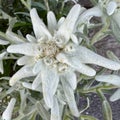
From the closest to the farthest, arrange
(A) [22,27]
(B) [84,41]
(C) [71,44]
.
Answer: (C) [71,44]
(B) [84,41]
(A) [22,27]

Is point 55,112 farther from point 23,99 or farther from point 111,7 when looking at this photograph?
point 111,7

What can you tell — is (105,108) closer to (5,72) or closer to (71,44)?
(71,44)

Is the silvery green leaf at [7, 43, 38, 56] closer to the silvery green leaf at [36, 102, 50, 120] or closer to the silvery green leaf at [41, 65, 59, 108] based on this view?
the silvery green leaf at [41, 65, 59, 108]

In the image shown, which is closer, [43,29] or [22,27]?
[43,29]

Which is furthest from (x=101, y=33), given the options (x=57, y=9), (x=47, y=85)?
(x=57, y=9)

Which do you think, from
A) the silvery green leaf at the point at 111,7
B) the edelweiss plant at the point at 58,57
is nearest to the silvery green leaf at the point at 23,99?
the edelweiss plant at the point at 58,57

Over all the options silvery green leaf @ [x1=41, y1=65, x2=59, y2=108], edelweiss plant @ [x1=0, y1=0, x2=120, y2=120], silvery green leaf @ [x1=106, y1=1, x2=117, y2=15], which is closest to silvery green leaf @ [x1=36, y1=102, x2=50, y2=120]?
edelweiss plant @ [x1=0, y1=0, x2=120, y2=120]

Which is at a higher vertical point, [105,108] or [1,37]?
[1,37]

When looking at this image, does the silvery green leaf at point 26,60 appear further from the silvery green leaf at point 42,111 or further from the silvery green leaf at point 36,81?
the silvery green leaf at point 42,111
